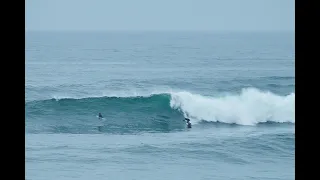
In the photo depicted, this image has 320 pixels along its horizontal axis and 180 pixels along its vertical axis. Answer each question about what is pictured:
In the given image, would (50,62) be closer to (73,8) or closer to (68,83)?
(68,83)

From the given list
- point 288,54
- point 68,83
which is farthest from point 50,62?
point 288,54

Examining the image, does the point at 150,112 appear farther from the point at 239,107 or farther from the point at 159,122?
the point at 239,107

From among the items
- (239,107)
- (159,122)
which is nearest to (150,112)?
(159,122)

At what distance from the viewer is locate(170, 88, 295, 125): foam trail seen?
9.63 meters

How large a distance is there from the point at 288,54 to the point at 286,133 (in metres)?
10.7

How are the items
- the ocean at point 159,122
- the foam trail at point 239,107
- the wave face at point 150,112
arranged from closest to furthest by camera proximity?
the ocean at point 159,122 < the wave face at point 150,112 < the foam trail at point 239,107

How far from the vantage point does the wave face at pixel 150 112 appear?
9523 mm

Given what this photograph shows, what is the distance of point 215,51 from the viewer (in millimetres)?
19125

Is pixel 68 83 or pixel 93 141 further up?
pixel 68 83

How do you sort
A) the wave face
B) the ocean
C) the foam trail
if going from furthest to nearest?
the foam trail → the wave face → the ocean

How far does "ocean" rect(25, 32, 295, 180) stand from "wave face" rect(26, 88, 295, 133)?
16 mm

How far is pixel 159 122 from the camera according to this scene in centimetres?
956

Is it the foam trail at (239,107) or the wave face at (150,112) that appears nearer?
the wave face at (150,112)
